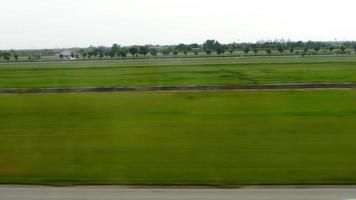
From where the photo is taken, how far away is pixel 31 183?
1030 centimetres

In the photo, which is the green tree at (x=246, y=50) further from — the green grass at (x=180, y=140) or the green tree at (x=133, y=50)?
the green grass at (x=180, y=140)

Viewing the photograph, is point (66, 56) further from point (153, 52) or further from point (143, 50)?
point (153, 52)

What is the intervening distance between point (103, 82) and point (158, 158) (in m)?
32.0

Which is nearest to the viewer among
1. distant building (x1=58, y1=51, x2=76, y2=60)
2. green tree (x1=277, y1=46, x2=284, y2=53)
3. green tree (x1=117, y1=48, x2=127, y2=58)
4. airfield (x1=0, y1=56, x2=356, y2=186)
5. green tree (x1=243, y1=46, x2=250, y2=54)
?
airfield (x1=0, y1=56, x2=356, y2=186)

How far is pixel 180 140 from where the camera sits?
16.9 m

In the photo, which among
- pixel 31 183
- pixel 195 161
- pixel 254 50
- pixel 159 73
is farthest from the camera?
pixel 254 50

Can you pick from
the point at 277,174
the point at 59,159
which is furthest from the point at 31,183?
the point at 277,174

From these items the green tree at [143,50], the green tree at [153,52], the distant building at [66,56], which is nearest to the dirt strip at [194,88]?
the green tree at [143,50]

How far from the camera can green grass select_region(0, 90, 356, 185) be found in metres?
11.4

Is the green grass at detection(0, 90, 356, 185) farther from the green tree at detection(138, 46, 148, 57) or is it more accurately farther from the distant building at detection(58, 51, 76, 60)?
the distant building at detection(58, 51, 76, 60)
